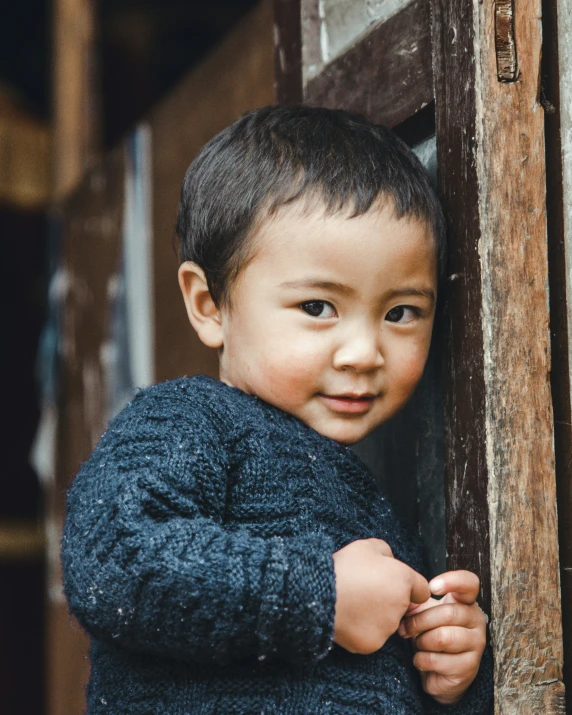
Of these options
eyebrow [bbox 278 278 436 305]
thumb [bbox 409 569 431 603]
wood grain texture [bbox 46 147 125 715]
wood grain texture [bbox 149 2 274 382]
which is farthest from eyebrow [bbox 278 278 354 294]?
wood grain texture [bbox 46 147 125 715]

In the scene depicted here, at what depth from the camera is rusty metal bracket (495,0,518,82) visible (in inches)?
44.6

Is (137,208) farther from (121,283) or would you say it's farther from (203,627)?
(203,627)

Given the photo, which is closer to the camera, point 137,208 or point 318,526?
point 318,526

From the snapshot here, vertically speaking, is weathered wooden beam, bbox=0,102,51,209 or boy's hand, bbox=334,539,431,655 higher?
weathered wooden beam, bbox=0,102,51,209

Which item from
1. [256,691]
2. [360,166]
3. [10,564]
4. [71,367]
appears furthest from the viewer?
[10,564]

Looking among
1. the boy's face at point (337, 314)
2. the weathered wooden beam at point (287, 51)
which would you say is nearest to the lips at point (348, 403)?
the boy's face at point (337, 314)

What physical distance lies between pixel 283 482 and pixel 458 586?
0.25 m

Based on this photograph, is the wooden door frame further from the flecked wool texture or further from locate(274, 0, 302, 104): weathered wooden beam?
locate(274, 0, 302, 104): weathered wooden beam

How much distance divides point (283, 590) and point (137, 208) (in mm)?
1832

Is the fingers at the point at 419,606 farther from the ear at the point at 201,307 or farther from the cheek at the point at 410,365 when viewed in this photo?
the ear at the point at 201,307

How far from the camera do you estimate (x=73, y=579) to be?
3.60 ft

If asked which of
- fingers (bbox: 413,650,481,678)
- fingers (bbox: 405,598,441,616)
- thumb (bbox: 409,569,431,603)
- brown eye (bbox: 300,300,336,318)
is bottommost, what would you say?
fingers (bbox: 413,650,481,678)

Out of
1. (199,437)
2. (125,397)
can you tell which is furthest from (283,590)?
(125,397)

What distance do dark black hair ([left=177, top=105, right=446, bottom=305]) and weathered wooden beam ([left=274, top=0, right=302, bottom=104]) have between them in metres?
0.39
